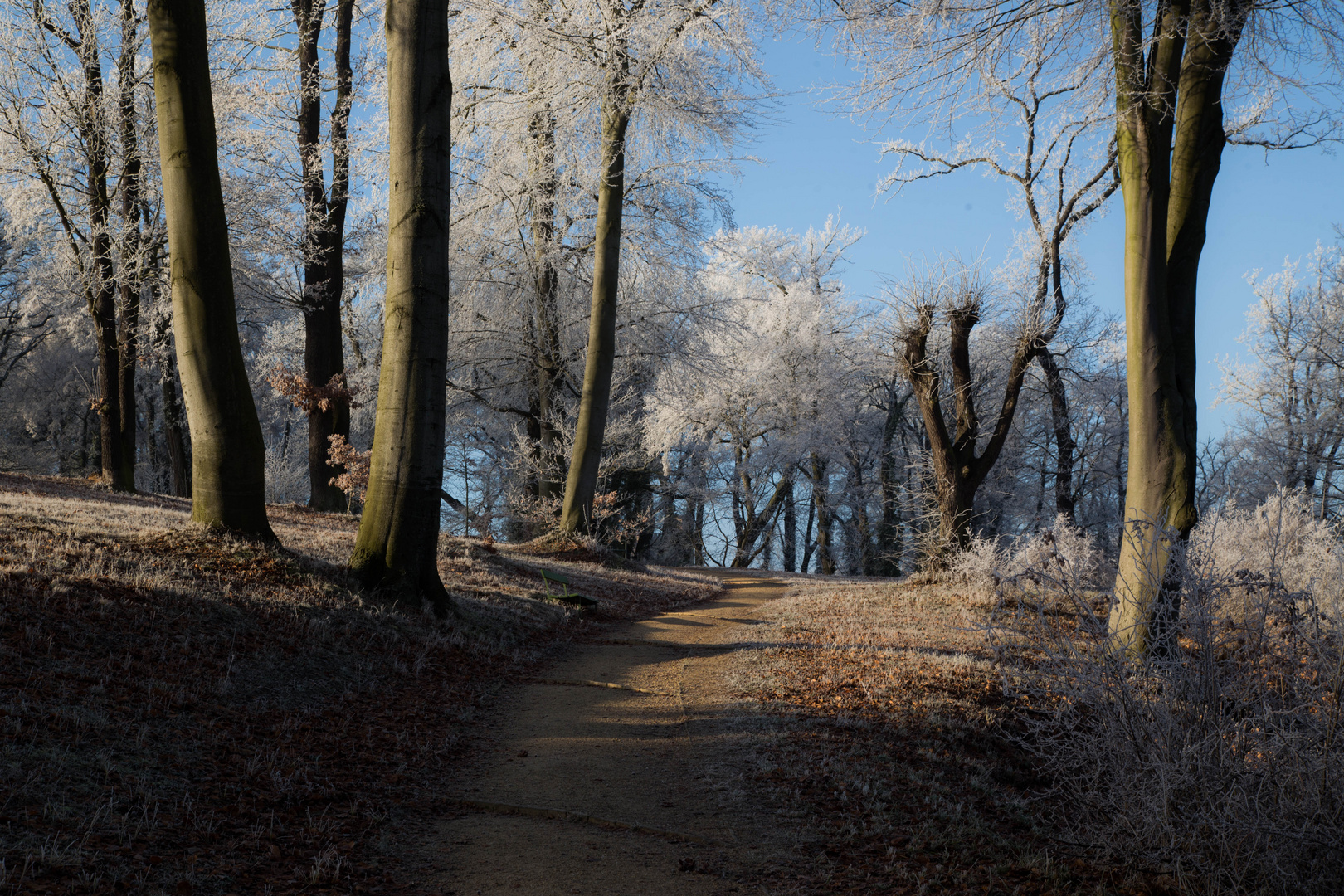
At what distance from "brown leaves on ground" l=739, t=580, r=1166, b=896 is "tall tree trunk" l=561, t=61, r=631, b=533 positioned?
742cm

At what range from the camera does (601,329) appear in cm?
1542

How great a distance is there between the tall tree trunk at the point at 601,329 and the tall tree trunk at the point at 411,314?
7.23 metres

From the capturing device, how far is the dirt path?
3504 mm

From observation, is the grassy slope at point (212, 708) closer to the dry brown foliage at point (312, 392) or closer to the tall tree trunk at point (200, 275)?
the tall tree trunk at point (200, 275)

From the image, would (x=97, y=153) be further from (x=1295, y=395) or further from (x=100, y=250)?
(x=1295, y=395)

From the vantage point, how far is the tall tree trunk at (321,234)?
16.1 metres

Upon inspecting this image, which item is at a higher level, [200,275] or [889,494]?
[200,275]

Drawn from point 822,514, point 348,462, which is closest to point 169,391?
point 348,462

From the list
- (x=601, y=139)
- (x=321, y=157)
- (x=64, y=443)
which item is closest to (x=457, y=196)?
(x=321, y=157)

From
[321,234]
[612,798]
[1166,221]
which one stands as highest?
[321,234]

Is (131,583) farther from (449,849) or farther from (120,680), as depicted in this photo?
(449,849)

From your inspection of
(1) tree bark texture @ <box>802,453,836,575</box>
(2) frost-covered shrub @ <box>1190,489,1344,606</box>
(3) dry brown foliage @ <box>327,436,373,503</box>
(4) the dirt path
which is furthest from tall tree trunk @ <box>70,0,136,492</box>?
(1) tree bark texture @ <box>802,453,836,575</box>

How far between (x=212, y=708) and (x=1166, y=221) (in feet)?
27.6

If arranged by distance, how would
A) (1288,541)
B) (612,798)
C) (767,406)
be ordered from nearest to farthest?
(612,798) < (1288,541) < (767,406)
